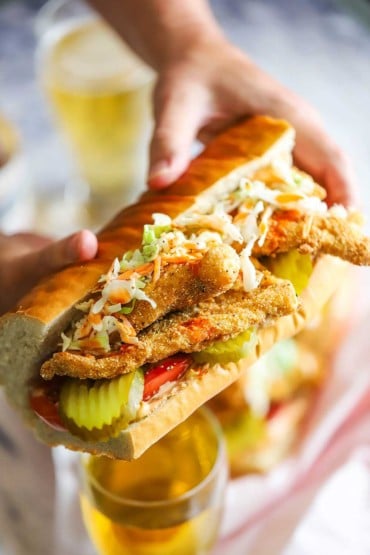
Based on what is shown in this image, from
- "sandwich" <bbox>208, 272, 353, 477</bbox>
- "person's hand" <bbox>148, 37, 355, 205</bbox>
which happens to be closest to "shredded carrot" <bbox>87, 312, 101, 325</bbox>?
"person's hand" <bbox>148, 37, 355, 205</bbox>

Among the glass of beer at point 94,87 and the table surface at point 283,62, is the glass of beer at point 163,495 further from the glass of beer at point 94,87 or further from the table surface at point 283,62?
the table surface at point 283,62

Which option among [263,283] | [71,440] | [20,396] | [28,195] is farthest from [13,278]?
[28,195]

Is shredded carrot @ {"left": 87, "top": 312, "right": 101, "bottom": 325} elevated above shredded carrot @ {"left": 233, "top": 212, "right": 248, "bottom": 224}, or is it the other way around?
shredded carrot @ {"left": 233, "top": 212, "right": 248, "bottom": 224}

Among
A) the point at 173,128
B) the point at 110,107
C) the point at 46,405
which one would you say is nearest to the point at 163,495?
the point at 46,405

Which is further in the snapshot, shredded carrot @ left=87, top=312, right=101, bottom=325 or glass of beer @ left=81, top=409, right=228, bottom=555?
glass of beer @ left=81, top=409, right=228, bottom=555

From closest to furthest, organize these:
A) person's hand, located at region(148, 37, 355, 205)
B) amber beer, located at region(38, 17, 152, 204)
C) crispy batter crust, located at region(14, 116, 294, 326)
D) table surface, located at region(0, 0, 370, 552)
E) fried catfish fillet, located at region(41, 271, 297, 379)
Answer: fried catfish fillet, located at region(41, 271, 297, 379)
crispy batter crust, located at region(14, 116, 294, 326)
person's hand, located at region(148, 37, 355, 205)
amber beer, located at region(38, 17, 152, 204)
table surface, located at region(0, 0, 370, 552)

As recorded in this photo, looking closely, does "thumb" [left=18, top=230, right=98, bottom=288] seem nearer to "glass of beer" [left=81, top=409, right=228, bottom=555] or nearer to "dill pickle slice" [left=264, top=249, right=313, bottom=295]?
"dill pickle slice" [left=264, top=249, right=313, bottom=295]
